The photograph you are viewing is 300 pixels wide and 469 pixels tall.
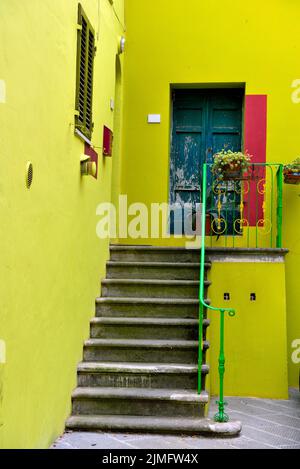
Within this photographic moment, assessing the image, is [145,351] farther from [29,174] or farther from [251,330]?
[29,174]

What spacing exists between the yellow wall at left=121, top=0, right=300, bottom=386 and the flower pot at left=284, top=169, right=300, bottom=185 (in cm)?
45

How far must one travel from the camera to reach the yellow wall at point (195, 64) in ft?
24.3

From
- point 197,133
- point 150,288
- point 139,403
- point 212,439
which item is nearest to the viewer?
point 212,439

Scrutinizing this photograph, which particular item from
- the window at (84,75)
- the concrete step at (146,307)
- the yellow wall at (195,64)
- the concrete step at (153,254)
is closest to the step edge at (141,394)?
the concrete step at (146,307)

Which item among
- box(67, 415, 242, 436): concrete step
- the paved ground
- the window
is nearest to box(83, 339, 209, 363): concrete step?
the paved ground

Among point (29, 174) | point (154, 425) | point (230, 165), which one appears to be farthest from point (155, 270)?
point (29, 174)

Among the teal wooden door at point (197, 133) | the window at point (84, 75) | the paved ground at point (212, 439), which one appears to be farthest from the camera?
the teal wooden door at point (197, 133)

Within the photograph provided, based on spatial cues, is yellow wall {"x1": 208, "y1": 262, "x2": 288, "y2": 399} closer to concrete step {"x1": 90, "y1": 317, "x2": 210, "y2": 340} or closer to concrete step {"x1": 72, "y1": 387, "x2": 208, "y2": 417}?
concrete step {"x1": 90, "y1": 317, "x2": 210, "y2": 340}

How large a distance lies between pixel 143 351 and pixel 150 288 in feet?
2.96

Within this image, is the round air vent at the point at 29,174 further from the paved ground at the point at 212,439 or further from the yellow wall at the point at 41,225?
the paved ground at the point at 212,439

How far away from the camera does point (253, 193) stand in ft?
24.1

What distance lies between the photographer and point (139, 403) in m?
5.00

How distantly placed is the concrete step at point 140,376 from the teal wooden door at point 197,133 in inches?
116

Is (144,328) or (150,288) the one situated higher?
(150,288)
